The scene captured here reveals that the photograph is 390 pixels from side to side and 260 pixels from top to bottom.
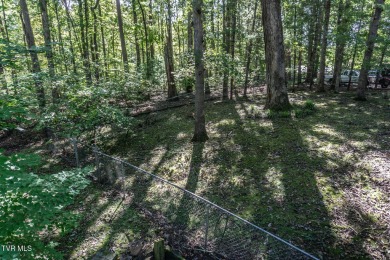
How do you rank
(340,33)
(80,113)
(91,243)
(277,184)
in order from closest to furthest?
(91,243) < (277,184) < (80,113) < (340,33)

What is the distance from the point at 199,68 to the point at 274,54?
3711 millimetres

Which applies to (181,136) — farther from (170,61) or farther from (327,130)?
(170,61)

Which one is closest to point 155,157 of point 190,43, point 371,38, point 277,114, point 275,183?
point 275,183

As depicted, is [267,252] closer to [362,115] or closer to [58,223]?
[58,223]

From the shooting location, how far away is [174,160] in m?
7.88

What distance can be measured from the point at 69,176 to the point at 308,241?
13.7 ft

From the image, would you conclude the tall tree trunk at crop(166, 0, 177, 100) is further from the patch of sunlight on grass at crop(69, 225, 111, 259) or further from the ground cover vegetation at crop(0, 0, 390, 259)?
the patch of sunlight on grass at crop(69, 225, 111, 259)

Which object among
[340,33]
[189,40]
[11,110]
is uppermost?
[189,40]

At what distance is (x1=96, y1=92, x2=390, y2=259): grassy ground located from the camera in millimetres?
4348

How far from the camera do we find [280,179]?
5.95m

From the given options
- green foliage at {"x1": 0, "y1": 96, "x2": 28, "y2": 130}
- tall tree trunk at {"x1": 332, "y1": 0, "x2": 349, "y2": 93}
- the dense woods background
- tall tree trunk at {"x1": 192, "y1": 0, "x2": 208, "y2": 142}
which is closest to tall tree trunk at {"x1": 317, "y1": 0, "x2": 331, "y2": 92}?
the dense woods background

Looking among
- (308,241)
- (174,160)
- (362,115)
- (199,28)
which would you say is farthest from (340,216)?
(362,115)

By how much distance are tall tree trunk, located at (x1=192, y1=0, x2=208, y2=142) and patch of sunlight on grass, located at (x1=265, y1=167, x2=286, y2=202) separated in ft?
10.1

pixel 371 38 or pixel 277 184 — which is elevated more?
pixel 371 38
